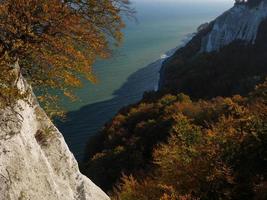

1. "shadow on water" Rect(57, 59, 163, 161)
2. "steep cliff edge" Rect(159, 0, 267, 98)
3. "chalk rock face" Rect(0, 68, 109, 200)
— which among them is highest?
"chalk rock face" Rect(0, 68, 109, 200)

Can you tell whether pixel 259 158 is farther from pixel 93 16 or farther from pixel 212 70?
pixel 212 70

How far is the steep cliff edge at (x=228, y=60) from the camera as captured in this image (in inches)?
3452

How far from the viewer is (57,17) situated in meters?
14.3

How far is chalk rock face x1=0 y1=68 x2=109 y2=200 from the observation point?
1255 centimetres

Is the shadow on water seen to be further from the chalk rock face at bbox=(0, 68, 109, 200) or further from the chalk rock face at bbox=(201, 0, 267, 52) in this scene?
the chalk rock face at bbox=(0, 68, 109, 200)

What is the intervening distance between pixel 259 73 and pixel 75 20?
74717 millimetres

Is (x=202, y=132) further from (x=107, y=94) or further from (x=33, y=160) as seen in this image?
(x=107, y=94)

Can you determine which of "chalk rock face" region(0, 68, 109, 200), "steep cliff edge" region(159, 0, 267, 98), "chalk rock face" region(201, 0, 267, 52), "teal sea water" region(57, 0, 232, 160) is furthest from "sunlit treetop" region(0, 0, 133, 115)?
"chalk rock face" region(201, 0, 267, 52)

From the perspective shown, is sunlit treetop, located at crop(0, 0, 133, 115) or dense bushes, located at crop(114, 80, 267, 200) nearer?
sunlit treetop, located at crop(0, 0, 133, 115)

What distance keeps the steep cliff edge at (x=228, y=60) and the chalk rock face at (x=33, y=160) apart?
2315 inches

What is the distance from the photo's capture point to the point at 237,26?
113688 mm

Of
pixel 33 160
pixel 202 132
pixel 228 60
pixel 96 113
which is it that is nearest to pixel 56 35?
pixel 33 160

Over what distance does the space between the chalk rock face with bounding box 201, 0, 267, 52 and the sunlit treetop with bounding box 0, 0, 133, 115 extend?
3647 inches

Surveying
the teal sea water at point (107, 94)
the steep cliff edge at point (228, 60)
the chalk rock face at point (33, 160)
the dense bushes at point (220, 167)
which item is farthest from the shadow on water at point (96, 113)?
the chalk rock face at point (33, 160)
